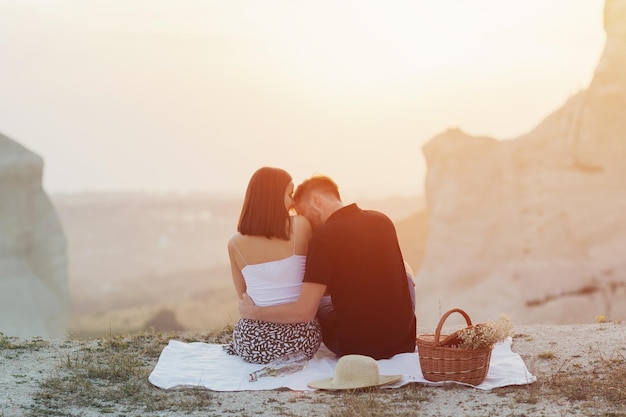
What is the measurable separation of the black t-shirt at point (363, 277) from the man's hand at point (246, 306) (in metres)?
0.50

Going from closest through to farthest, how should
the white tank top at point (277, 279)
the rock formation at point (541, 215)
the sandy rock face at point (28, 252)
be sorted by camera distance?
the white tank top at point (277, 279)
the rock formation at point (541, 215)
the sandy rock face at point (28, 252)

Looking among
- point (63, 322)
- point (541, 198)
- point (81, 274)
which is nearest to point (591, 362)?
point (541, 198)

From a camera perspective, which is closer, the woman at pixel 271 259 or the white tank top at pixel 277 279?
the woman at pixel 271 259

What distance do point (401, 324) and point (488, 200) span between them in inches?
534

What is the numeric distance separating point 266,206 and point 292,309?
728 millimetres

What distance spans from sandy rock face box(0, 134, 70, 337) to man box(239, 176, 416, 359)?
14048 mm

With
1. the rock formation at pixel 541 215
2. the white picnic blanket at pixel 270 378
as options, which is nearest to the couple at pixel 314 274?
the white picnic blanket at pixel 270 378

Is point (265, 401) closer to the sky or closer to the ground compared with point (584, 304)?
closer to the sky

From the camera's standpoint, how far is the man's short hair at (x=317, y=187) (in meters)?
5.45

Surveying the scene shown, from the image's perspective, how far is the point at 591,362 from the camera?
5.67m

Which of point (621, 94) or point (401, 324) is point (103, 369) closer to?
point (401, 324)

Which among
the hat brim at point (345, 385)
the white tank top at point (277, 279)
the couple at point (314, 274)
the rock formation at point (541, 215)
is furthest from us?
the rock formation at point (541, 215)

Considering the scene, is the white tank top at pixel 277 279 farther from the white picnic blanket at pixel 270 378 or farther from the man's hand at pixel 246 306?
the white picnic blanket at pixel 270 378

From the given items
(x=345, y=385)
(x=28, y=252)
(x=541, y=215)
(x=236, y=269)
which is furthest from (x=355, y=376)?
(x=28, y=252)
